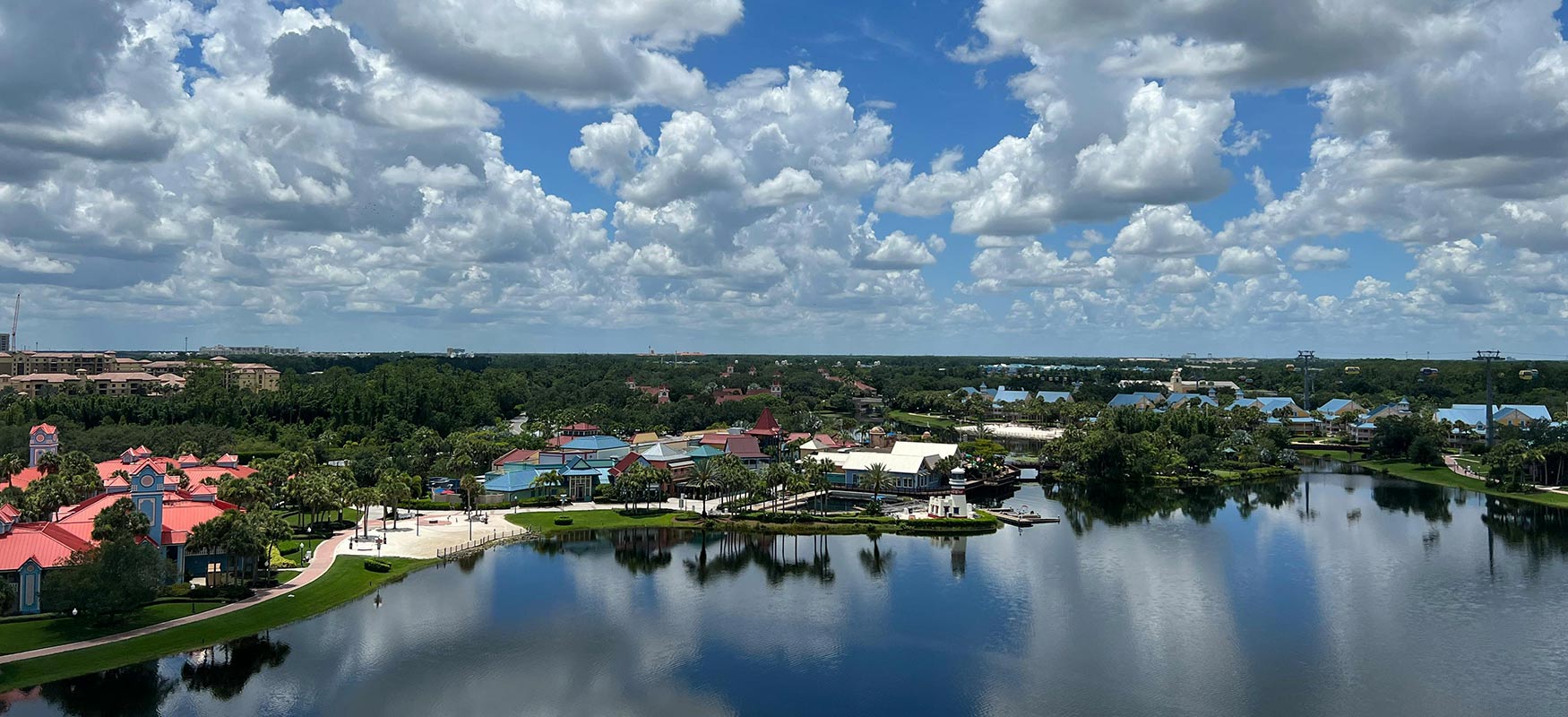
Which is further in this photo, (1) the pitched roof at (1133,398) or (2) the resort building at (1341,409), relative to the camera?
(1) the pitched roof at (1133,398)

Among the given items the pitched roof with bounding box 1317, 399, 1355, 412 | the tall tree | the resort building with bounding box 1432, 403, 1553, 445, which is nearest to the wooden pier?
the tall tree

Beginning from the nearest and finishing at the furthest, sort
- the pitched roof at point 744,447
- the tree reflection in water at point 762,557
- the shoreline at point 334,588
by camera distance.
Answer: the shoreline at point 334,588, the tree reflection in water at point 762,557, the pitched roof at point 744,447

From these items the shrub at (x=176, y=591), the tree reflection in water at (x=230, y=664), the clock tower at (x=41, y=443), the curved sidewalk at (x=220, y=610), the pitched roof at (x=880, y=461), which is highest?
the clock tower at (x=41, y=443)

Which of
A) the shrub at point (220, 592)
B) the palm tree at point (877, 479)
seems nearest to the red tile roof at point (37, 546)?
the shrub at point (220, 592)

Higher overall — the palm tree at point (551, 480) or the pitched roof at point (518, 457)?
the pitched roof at point (518, 457)

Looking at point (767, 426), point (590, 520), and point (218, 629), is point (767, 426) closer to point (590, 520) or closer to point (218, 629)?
point (590, 520)

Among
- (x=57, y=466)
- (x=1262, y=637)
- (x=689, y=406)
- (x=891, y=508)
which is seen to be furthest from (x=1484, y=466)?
(x=57, y=466)

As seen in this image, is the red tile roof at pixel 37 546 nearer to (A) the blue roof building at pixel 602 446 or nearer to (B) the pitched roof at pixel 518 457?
(B) the pitched roof at pixel 518 457
